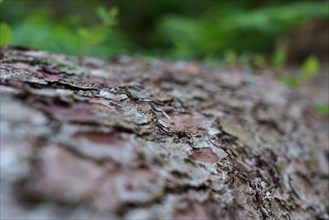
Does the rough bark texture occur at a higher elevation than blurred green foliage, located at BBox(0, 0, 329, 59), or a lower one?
lower

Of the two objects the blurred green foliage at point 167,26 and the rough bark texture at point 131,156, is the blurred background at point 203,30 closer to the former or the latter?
the blurred green foliage at point 167,26

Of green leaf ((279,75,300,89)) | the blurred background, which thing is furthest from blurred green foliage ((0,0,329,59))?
green leaf ((279,75,300,89))

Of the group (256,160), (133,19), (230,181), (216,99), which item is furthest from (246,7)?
(230,181)

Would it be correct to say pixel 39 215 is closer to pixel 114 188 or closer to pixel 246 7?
pixel 114 188

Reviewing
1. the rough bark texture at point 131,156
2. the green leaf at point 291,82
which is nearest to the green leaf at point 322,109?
the green leaf at point 291,82

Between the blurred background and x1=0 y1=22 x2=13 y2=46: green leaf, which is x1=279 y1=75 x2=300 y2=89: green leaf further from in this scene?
x1=0 y1=22 x2=13 y2=46: green leaf

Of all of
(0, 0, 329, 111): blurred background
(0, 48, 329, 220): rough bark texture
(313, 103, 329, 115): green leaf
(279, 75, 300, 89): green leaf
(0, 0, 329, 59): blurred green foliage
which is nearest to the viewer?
(0, 48, 329, 220): rough bark texture
